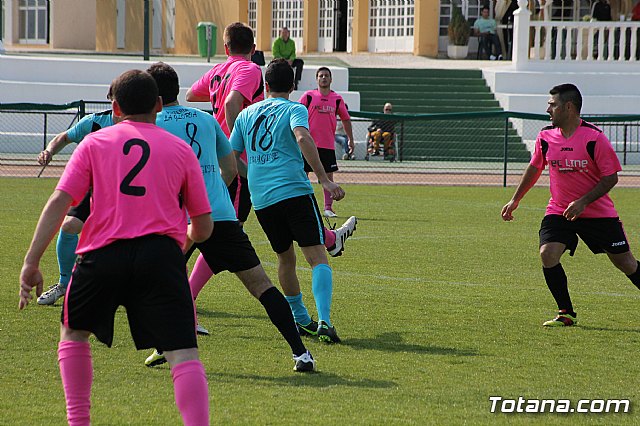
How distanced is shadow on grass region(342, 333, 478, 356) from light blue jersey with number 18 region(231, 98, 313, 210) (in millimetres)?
1092

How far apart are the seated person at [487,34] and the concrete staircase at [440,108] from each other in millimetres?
3992

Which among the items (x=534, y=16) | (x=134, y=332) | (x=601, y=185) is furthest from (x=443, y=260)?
(x=534, y=16)

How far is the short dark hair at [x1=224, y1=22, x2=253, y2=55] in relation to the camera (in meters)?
9.00

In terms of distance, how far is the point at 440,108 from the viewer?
3334cm

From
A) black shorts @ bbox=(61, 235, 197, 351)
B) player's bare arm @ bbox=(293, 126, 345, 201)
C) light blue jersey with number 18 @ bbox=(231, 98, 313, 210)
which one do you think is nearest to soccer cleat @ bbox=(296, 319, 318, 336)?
light blue jersey with number 18 @ bbox=(231, 98, 313, 210)

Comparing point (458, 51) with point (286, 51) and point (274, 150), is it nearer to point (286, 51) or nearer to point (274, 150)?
point (286, 51)

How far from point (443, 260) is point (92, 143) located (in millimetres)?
8147

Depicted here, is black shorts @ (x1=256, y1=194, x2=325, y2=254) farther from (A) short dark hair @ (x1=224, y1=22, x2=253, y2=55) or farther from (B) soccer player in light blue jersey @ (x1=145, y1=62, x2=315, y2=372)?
(A) short dark hair @ (x1=224, y1=22, x2=253, y2=55)

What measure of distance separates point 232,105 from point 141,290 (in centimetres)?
413

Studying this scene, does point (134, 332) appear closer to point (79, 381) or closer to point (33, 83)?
point (79, 381)

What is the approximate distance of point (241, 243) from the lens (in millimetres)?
6770

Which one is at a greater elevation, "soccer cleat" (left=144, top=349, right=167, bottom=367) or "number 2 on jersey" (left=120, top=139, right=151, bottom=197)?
"number 2 on jersey" (left=120, top=139, right=151, bottom=197)

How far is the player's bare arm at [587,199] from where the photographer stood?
8391mm

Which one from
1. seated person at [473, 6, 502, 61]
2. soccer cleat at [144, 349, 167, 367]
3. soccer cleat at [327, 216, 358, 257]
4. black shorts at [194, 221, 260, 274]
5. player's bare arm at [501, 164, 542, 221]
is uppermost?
seated person at [473, 6, 502, 61]
